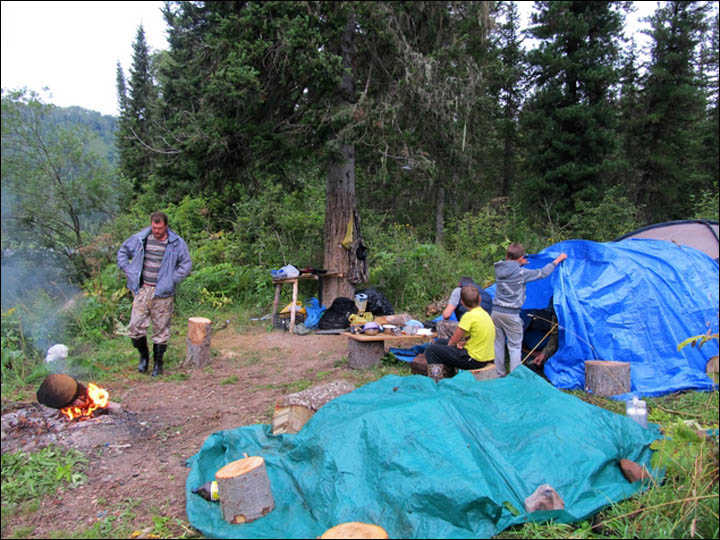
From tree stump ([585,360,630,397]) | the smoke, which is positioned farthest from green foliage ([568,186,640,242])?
the smoke

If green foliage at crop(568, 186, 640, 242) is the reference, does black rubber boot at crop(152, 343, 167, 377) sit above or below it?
below

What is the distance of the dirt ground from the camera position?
9.92 ft

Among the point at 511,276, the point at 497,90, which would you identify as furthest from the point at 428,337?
the point at 497,90

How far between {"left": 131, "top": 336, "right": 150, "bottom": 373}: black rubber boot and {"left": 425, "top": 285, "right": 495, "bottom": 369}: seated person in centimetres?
357

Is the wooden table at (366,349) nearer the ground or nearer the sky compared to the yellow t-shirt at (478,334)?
nearer the ground

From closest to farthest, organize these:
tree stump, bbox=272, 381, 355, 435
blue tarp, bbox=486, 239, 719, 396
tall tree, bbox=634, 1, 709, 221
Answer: tree stump, bbox=272, 381, 355, 435
blue tarp, bbox=486, 239, 719, 396
tall tree, bbox=634, 1, 709, 221

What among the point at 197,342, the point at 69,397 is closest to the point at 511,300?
the point at 197,342

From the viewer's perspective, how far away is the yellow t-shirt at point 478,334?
16.4 feet

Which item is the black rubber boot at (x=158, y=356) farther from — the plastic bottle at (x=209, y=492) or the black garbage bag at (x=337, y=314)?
the plastic bottle at (x=209, y=492)

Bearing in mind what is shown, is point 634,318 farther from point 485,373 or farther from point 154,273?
point 154,273

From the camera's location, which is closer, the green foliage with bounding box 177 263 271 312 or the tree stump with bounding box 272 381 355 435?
the tree stump with bounding box 272 381 355 435

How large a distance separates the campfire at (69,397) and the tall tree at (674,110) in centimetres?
1785

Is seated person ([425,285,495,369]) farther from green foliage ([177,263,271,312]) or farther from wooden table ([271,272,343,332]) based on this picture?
green foliage ([177,263,271,312])

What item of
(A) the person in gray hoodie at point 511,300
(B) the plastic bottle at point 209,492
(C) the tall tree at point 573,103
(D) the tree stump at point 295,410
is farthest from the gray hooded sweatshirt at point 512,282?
(C) the tall tree at point 573,103
